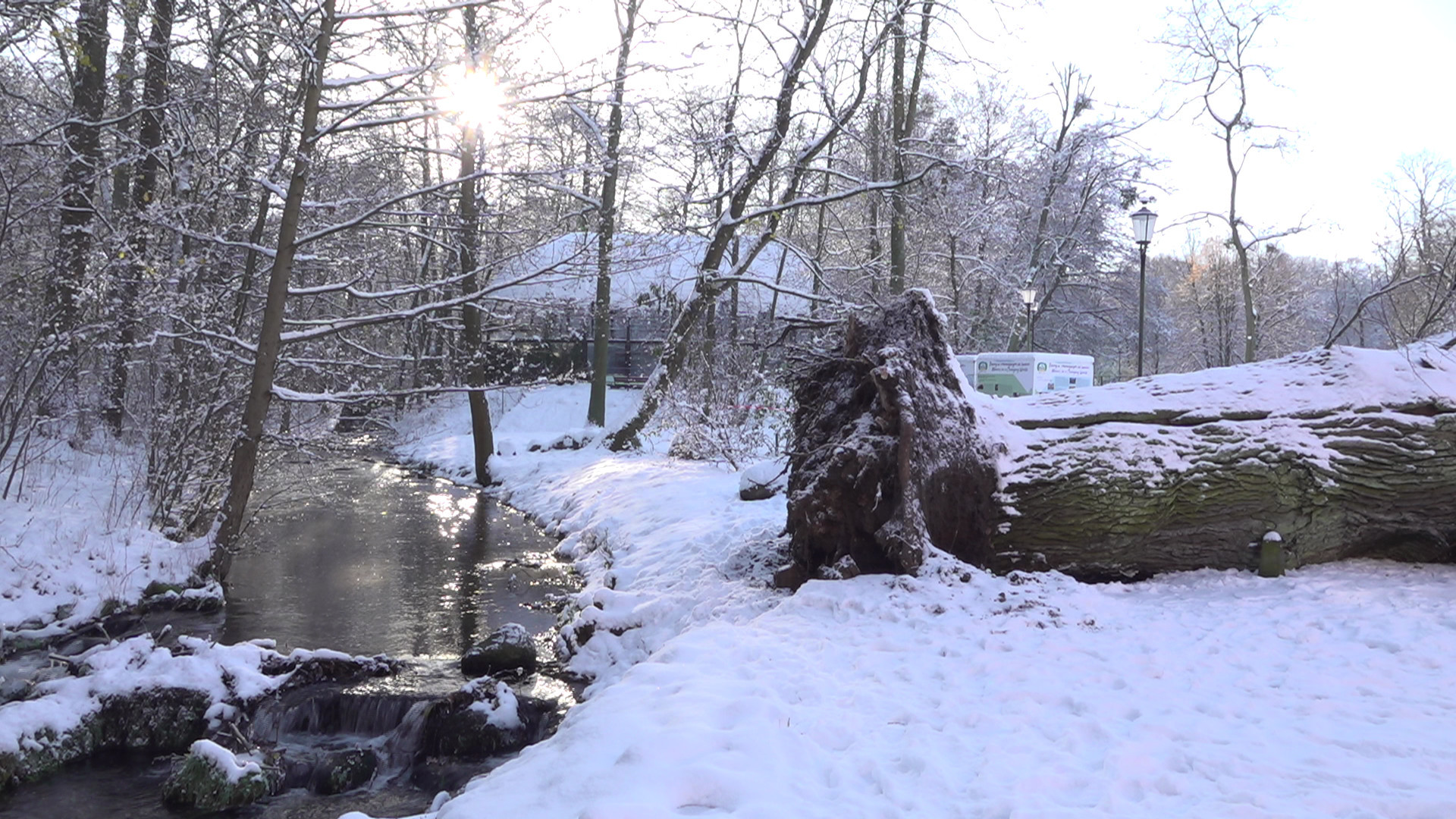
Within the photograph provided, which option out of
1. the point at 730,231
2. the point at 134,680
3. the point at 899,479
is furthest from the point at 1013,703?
the point at 730,231

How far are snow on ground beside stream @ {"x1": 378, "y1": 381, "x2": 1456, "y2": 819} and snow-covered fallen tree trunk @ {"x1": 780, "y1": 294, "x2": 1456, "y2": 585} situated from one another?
0.91 ft

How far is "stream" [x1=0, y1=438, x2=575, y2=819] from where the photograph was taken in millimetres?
5379

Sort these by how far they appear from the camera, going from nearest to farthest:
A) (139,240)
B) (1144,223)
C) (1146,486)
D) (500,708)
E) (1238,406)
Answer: (500,708), (1146,486), (1238,406), (139,240), (1144,223)

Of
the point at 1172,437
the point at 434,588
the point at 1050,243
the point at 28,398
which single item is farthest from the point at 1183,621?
the point at 1050,243

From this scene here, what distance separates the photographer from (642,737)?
4012 mm

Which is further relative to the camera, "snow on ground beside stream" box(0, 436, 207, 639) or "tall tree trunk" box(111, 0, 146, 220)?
"tall tree trunk" box(111, 0, 146, 220)

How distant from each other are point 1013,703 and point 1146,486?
2.96 metres

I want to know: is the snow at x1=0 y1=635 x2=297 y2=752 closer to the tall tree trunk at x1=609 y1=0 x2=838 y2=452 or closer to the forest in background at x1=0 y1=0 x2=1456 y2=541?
the forest in background at x1=0 y1=0 x2=1456 y2=541

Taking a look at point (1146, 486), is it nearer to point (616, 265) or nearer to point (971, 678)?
point (971, 678)

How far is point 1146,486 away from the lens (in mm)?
6727

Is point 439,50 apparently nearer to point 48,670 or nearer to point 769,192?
point 48,670

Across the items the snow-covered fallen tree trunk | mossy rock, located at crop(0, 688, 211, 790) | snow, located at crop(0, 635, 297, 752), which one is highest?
the snow-covered fallen tree trunk

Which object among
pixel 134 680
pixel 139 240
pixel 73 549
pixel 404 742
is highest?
pixel 139 240

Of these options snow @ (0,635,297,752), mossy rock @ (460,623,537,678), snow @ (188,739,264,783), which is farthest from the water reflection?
snow @ (188,739,264,783)
